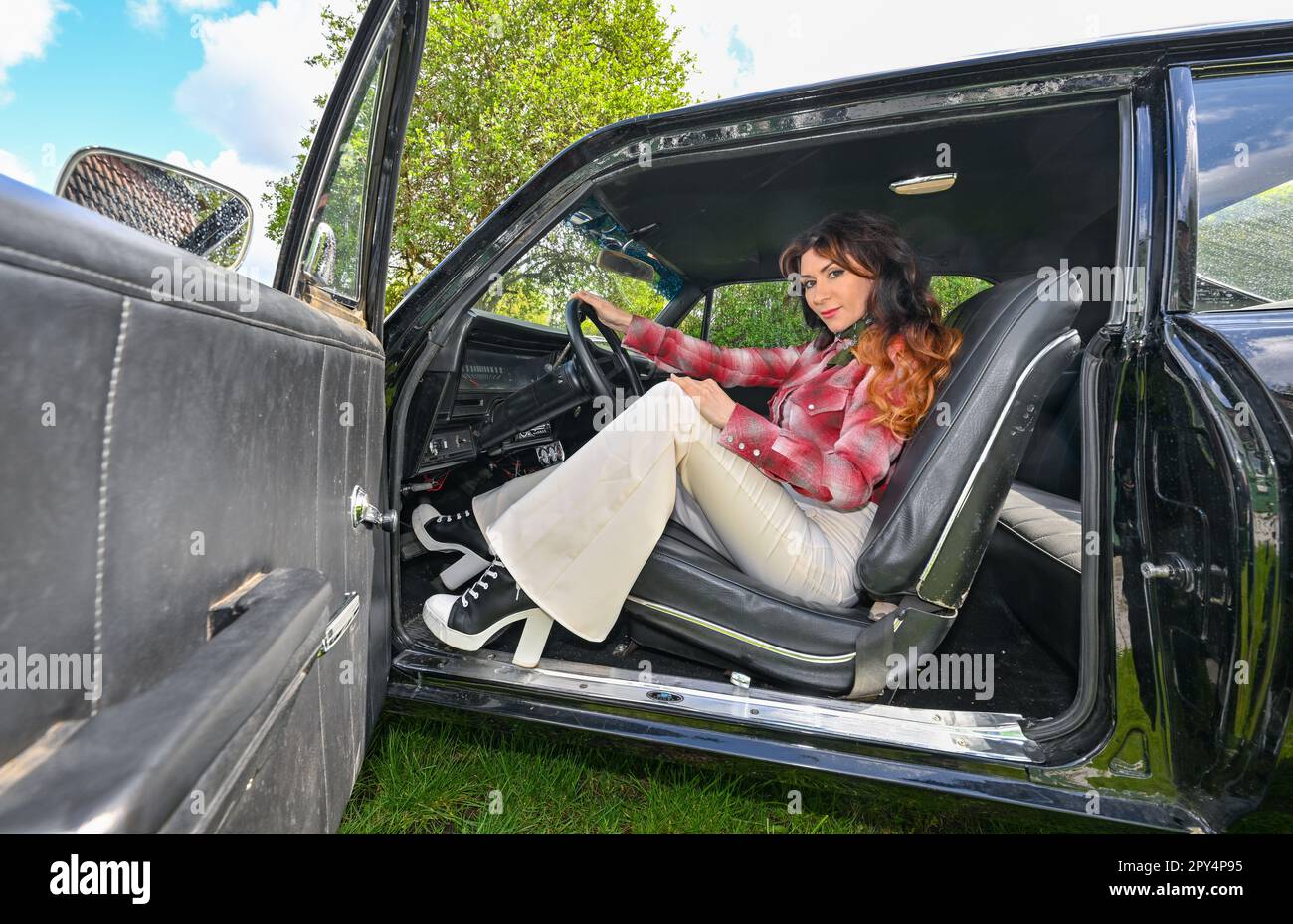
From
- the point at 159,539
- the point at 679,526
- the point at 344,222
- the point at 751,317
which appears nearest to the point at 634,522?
the point at 679,526

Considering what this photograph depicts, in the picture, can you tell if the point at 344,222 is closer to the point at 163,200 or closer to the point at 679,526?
the point at 163,200

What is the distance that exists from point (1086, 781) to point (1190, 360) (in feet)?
2.57

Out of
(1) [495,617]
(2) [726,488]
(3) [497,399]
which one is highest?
(3) [497,399]

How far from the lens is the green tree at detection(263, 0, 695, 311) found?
23.4ft

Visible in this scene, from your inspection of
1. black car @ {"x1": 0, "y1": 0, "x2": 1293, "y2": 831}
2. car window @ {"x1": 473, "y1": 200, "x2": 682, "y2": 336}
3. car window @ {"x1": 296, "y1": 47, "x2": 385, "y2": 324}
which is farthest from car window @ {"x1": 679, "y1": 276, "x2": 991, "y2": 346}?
car window @ {"x1": 296, "y1": 47, "x2": 385, "y2": 324}

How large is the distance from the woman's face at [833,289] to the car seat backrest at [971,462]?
0.48 meters

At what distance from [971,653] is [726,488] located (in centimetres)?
93

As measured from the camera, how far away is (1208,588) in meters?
1.11

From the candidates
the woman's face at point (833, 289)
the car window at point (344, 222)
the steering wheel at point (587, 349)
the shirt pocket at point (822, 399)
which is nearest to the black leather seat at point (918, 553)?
the shirt pocket at point (822, 399)

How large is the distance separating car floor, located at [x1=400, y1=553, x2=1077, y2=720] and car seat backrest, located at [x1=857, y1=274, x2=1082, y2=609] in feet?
1.05

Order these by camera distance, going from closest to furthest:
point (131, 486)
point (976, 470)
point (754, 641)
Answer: point (131, 486)
point (976, 470)
point (754, 641)

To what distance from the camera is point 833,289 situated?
6.12ft

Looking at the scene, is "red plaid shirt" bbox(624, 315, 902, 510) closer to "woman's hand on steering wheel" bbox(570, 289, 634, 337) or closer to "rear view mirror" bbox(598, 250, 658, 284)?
"woman's hand on steering wheel" bbox(570, 289, 634, 337)
